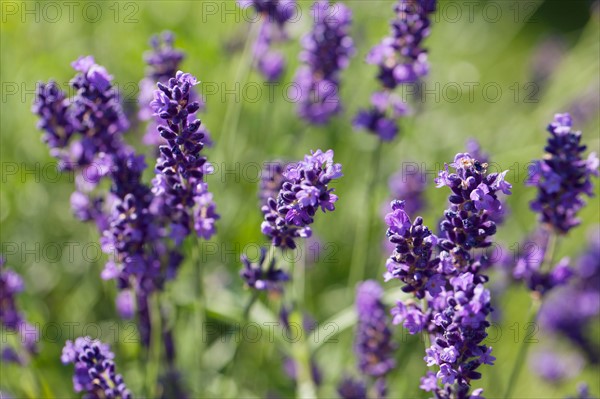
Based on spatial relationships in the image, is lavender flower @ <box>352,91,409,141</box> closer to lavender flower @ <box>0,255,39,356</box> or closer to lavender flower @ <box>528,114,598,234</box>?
lavender flower @ <box>528,114,598,234</box>

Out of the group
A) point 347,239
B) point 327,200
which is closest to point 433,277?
point 327,200

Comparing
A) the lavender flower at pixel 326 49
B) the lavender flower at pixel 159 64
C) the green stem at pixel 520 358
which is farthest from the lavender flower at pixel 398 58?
the green stem at pixel 520 358

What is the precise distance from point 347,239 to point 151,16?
234cm

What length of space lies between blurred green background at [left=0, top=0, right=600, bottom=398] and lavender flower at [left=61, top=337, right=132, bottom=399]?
56 centimetres

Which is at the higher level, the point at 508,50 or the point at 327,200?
the point at 508,50

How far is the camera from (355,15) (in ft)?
18.2

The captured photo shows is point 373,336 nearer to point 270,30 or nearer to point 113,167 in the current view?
point 113,167

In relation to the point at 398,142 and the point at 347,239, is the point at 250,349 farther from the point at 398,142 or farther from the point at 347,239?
the point at 398,142

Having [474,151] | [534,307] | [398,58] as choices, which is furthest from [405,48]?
[534,307]

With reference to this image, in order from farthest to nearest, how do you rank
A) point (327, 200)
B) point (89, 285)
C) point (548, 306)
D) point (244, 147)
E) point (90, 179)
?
1. point (244, 147)
2. point (548, 306)
3. point (89, 285)
4. point (90, 179)
5. point (327, 200)

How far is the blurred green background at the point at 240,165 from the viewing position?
11.5 feet

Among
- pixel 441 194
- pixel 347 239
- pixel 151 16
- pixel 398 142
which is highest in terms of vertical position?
pixel 151 16

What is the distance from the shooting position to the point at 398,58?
3.16 meters

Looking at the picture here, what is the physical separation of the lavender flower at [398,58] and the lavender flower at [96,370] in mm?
1613
